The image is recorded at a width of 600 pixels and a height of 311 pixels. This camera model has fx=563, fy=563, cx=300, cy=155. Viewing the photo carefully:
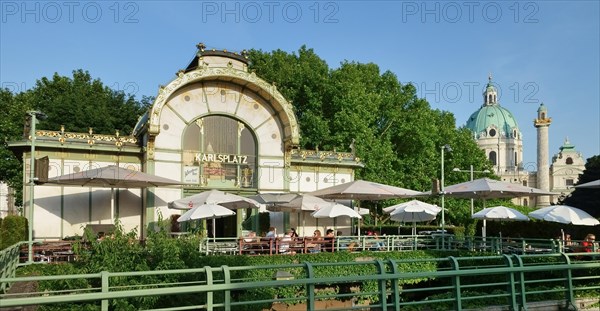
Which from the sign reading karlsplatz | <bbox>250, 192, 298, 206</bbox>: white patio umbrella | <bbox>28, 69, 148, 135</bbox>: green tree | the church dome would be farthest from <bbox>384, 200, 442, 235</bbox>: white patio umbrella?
the church dome

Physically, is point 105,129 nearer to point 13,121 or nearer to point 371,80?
point 13,121

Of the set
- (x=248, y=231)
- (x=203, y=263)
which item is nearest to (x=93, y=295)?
(x=203, y=263)

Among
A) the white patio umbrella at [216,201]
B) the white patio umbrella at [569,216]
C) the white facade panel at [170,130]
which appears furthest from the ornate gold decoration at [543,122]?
the white patio umbrella at [216,201]

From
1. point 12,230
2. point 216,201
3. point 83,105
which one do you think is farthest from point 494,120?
point 12,230

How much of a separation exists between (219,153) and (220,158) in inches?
9.4

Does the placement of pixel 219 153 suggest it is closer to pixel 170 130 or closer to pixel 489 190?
pixel 170 130

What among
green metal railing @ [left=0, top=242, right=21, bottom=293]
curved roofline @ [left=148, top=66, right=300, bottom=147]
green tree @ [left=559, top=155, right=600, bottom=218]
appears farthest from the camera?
green tree @ [left=559, top=155, right=600, bottom=218]

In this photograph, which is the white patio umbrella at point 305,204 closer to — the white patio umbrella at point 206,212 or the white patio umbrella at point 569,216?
the white patio umbrella at point 206,212

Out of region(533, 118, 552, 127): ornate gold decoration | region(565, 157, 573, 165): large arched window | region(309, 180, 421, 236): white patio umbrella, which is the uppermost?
region(533, 118, 552, 127): ornate gold decoration

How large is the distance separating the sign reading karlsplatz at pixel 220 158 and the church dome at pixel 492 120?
459 feet

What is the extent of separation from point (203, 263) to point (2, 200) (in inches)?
2562

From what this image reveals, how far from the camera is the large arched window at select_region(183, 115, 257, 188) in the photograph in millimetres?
25141

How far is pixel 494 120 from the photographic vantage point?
6319 inches

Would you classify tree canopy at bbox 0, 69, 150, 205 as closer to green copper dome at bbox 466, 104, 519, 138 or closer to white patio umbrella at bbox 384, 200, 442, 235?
white patio umbrella at bbox 384, 200, 442, 235
